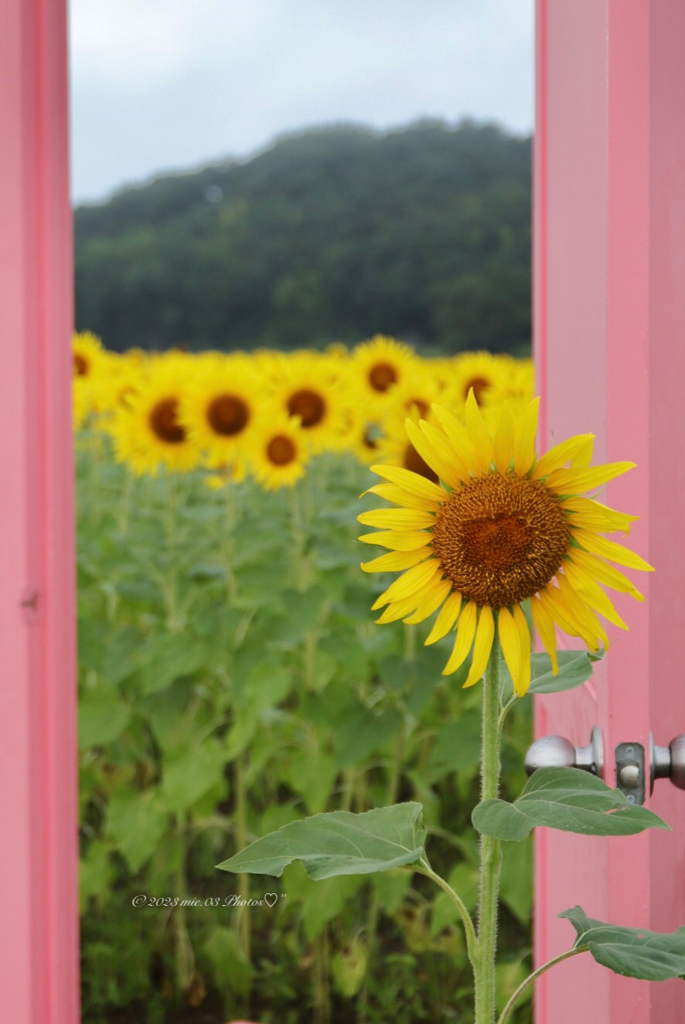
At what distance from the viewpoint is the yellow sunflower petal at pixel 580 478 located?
0.44 meters

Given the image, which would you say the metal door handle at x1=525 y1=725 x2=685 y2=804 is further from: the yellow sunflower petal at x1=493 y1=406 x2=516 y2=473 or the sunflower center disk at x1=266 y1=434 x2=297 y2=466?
the sunflower center disk at x1=266 y1=434 x2=297 y2=466

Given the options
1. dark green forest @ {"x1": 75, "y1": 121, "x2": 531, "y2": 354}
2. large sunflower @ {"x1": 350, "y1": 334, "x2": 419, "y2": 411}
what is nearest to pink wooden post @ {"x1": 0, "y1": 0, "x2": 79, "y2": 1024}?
large sunflower @ {"x1": 350, "y1": 334, "x2": 419, "y2": 411}

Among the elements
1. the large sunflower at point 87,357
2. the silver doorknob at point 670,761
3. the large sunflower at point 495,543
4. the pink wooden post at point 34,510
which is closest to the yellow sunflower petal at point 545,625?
the large sunflower at point 495,543

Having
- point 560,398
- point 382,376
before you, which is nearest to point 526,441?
point 560,398

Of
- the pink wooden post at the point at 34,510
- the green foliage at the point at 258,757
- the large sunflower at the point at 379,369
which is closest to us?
the pink wooden post at the point at 34,510

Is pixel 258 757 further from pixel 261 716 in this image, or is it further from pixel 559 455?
pixel 559 455

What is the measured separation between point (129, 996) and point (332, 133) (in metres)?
7.03

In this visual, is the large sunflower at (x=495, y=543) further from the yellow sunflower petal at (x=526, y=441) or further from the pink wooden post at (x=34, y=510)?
the pink wooden post at (x=34, y=510)

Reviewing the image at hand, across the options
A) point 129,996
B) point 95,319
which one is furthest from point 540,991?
point 95,319

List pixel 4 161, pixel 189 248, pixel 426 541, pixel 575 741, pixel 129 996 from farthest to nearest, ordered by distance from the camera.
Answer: pixel 189 248 < pixel 129 996 < pixel 4 161 < pixel 575 741 < pixel 426 541

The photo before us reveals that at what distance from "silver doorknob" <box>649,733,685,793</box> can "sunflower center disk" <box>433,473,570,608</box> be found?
0.45ft

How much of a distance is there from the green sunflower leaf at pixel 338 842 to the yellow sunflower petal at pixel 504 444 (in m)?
0.15

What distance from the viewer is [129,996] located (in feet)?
5.05

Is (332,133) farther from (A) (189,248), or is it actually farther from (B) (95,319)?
(B) (95,319)
